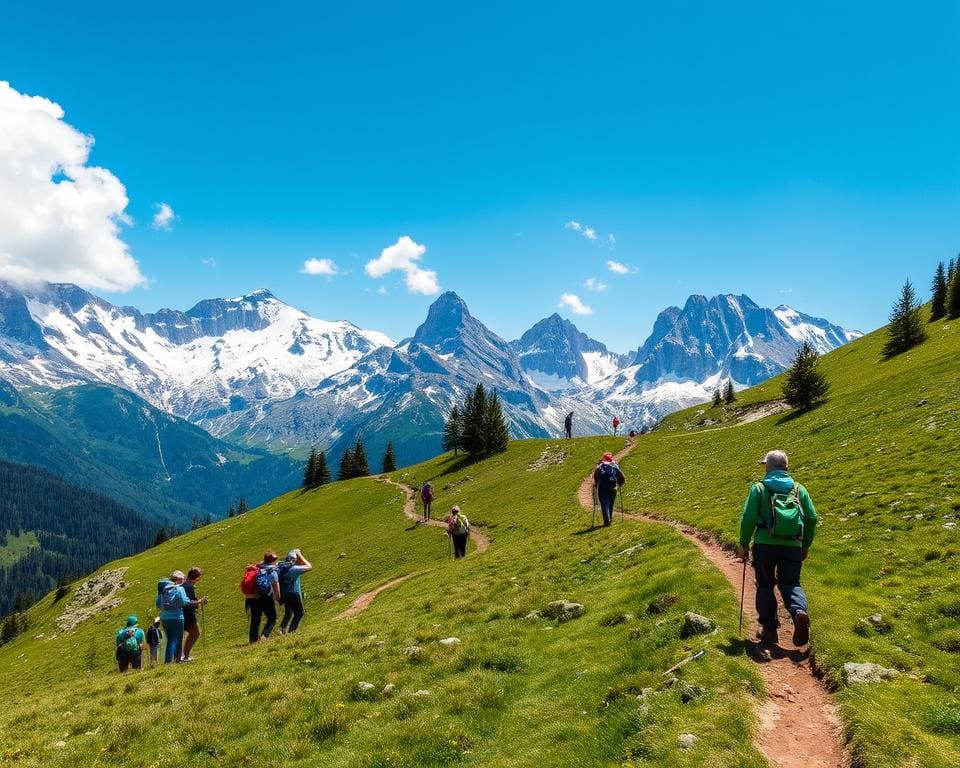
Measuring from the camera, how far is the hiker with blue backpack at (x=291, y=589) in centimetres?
2338

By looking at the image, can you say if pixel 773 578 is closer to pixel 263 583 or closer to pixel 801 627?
pixel 801 627

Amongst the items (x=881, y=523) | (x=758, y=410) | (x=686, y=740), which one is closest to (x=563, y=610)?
(x=686, y=740)

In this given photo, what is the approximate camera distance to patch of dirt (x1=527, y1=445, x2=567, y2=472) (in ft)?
222

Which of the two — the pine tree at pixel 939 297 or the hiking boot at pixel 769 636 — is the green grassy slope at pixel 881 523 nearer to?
the hiking boot at pixel 769 636

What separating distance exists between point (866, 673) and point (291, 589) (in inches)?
833

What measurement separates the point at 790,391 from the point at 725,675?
5301cm

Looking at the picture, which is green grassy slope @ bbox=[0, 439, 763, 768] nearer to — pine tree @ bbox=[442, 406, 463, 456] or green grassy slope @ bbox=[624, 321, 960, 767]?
green grassy slope @ bbox=[624, 321, 960, 767]

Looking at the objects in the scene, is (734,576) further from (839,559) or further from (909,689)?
(909,689)

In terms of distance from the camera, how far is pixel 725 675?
31.8ft

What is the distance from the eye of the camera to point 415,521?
58.1 m

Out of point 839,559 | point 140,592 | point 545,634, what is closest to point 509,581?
point 545,634

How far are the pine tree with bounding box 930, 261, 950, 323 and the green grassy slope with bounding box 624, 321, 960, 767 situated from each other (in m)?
49.8

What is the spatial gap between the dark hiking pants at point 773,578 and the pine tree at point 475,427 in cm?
7347

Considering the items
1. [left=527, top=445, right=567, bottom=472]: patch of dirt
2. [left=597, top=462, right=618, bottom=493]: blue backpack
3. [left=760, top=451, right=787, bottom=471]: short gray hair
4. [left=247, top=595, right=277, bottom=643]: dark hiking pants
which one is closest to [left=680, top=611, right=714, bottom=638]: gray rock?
[left=760, top=451, right=787, bottom=471]: short gray hair
